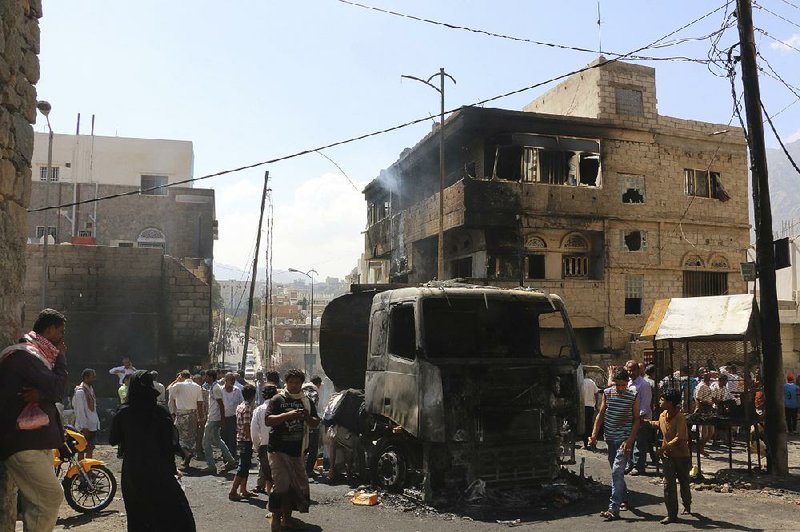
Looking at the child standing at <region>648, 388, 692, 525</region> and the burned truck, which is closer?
the child standing at <region>648, 388, 692, 525</region>

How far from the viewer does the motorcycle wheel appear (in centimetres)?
830

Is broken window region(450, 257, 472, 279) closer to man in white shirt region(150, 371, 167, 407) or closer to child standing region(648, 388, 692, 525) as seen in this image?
man in white shirt region(150, 371, 167, 407)

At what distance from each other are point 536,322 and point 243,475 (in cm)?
472

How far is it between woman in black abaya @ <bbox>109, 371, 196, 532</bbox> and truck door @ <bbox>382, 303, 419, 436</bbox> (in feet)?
11.5

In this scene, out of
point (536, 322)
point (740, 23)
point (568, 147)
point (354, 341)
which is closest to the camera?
point (536, 322)

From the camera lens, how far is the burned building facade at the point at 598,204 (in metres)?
23.9

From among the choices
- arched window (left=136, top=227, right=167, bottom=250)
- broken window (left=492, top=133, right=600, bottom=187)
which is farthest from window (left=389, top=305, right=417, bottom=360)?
arched window (left=136, top=227, right=167, bottom=250)

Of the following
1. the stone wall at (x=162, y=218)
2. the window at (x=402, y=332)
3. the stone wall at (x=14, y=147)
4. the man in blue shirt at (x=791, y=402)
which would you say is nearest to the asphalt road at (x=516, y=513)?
the window at (x=402, y=332)

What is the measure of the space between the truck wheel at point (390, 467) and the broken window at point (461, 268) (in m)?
16.3

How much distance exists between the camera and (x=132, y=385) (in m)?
5.19

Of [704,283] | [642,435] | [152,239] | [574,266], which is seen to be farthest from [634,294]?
[152,239]

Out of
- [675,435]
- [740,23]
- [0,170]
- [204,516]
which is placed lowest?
[204,516]

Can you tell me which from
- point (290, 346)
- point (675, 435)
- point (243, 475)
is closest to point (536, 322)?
point (675, 435)

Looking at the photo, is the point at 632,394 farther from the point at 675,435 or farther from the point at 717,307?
the point at 717,307
